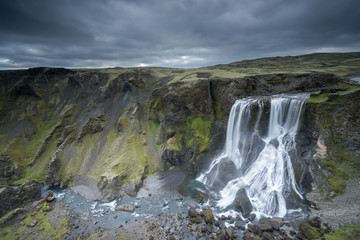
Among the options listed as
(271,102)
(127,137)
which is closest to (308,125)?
(271,102)

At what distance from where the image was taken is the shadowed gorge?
77.3 ft

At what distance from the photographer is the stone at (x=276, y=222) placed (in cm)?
2083

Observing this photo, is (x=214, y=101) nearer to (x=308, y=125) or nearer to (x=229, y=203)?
(x=308, y=125)

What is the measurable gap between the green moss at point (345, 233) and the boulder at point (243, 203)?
916 centimetres

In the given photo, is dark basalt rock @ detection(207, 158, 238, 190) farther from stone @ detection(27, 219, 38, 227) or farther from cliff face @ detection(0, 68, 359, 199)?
stone @ detection(27, 219, 38, 227)

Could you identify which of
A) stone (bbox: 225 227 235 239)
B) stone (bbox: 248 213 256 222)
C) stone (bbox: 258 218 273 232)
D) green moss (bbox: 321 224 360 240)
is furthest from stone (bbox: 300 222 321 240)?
stone (bbox: 225 227 235 239)

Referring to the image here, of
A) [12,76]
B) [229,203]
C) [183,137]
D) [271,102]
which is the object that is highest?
[12,76]

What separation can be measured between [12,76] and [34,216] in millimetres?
73085

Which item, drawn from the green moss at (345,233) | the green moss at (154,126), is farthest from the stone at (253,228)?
the green moss at (154,126)

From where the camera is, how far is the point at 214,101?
152ft

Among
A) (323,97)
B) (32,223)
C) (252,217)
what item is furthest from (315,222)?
(32,223)

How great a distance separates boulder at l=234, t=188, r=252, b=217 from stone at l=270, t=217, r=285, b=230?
3.61 m

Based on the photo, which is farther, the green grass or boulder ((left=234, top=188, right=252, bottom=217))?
the green grass

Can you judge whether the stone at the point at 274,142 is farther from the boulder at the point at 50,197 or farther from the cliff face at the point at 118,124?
the boulder at the point at 50,197
